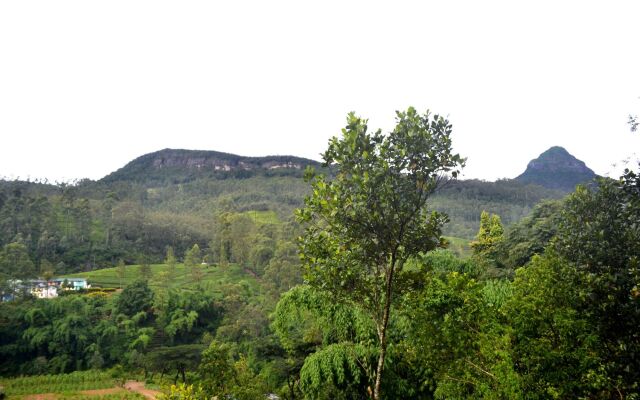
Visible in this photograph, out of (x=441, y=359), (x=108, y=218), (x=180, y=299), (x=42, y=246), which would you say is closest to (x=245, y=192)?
(x=108, y=218)

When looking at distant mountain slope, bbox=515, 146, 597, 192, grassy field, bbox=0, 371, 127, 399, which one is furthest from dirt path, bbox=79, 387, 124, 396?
distant mountain slope, bbox=515, 146, 597, 192

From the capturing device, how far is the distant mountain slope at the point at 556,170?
164m

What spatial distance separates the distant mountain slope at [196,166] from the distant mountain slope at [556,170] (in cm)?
8867

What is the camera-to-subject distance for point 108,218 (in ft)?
217

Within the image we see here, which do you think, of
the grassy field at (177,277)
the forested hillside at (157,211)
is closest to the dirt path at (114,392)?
the grassy field at (177,277)

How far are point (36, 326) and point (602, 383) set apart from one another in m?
37.5

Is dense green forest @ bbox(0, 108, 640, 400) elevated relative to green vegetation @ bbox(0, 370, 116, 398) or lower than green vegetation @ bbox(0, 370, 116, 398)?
elevated

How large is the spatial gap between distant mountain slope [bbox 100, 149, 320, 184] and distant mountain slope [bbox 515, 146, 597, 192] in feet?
291

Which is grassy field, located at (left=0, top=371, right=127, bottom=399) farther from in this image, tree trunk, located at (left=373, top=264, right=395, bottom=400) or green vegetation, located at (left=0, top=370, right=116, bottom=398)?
tree trunk, located at (left=373, top=264, right=395, bottom=400)

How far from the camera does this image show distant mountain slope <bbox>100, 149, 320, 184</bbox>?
14225 centimetres

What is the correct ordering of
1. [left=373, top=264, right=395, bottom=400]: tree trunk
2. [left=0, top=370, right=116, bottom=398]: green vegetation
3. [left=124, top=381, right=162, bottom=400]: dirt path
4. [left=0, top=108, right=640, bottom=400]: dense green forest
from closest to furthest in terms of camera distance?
1. [left=0, top=108, right=640, bottom=400]: dense green forest
2. [left=373, top=264, right=395, bottom=400]: tree trunk
3. [left=124, top=381, right=162, bottom=400]: dirt path
4. [left=0, top=370, right=116, bottom=398]: green vegetation

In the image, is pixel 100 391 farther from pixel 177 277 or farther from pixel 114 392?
pixel 177 277

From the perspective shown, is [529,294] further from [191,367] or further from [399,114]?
[191,367]

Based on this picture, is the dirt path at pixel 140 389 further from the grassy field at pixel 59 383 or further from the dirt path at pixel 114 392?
the grassy field at pixel 59 383
